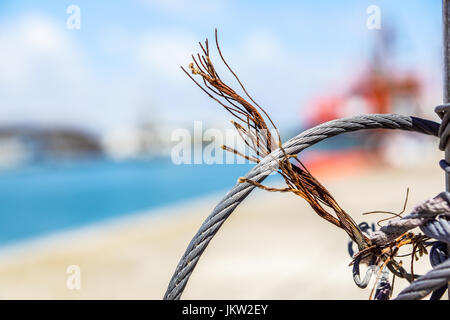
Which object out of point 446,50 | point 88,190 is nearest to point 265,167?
point 446,50

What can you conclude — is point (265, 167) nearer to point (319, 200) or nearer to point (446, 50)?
point (319, 200)

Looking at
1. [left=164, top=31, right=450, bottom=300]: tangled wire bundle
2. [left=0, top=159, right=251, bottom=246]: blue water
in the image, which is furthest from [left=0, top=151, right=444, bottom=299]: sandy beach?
[left=0, top=159, right=251, bottom=246]: blue water

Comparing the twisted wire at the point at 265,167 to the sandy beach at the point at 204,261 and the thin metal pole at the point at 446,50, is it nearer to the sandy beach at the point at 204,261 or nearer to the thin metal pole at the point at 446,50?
the thin metal pole at the point at 446,50

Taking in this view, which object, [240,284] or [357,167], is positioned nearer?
[240,284]

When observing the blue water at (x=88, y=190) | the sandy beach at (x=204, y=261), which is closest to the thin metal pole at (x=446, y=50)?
the sandy beach at (x=204, y=261)

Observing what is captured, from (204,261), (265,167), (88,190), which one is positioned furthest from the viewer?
(88,190)

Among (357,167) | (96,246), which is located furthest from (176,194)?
(96,246)
